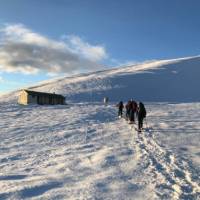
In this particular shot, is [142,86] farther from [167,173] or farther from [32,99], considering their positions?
[167,173]

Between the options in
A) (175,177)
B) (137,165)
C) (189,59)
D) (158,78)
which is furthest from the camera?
(189,59)

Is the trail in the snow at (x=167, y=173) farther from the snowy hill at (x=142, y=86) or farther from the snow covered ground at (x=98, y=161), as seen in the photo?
the snowy hill at (x=142, y=86)

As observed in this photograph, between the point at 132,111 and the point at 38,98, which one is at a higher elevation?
the point at 38,98

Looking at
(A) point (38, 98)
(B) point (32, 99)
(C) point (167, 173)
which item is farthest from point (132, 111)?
(A) point (38, 98)

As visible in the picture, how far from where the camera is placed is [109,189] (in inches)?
432

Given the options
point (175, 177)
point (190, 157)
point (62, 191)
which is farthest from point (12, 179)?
point (190, 157)

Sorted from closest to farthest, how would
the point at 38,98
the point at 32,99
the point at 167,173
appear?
the point at 167,173
the point at 32,99
the point at 38,98

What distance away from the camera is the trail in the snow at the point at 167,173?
10438 millimetres

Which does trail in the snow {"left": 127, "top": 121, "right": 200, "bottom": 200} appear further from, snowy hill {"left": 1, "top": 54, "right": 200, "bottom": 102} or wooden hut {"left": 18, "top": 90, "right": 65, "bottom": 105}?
snowy hill {"left": 1, "top": 54, "right": 200, "bottom": 102}

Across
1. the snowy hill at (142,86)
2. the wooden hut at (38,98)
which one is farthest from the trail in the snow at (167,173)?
the snowy hill at (142,86)

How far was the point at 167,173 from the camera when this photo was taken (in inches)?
489

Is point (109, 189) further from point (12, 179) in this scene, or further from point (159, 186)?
point (12, 179)

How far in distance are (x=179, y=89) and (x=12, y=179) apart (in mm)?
131902

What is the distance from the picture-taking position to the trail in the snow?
1044cm
